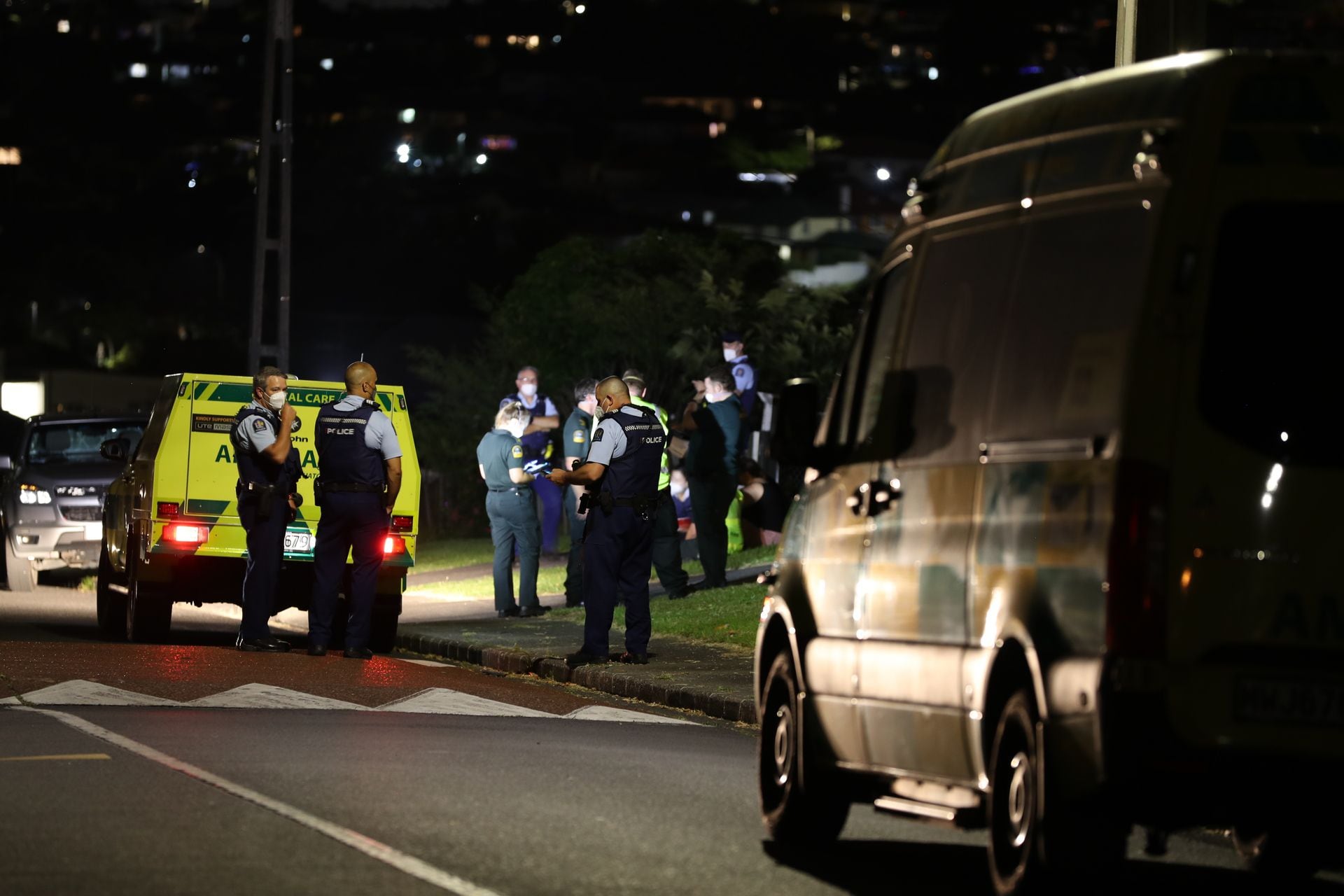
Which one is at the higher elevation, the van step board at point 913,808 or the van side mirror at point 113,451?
the van side mirror at point 113,451

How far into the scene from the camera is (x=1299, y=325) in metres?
7.09

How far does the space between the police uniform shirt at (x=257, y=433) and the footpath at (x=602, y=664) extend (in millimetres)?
2228

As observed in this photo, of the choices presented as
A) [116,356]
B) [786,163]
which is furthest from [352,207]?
[786,163]

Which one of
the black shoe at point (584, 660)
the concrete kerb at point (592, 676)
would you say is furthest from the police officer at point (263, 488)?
the black shoe at point (584, 660)

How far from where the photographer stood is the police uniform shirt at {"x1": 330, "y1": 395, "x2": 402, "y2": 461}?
16938 millimetres

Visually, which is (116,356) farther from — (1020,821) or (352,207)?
(1020,821)

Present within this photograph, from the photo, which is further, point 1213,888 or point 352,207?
point 352,207

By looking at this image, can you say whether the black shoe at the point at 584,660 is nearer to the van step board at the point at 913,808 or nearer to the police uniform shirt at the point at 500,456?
the police uniform shirt at the point at 500,456

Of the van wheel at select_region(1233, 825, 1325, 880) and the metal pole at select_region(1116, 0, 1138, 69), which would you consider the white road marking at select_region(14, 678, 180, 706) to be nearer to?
the metal pole at select_region(1116, 0, 1138, 69)

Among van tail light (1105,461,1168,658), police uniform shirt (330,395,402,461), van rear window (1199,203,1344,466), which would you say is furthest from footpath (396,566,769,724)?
van tail light (1105,461,1168,658)

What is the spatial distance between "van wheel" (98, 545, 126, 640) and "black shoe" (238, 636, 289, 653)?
6.90 feet

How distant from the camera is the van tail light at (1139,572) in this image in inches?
265

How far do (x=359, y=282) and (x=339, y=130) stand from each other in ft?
49.1

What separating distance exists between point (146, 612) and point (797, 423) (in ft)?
35.3
